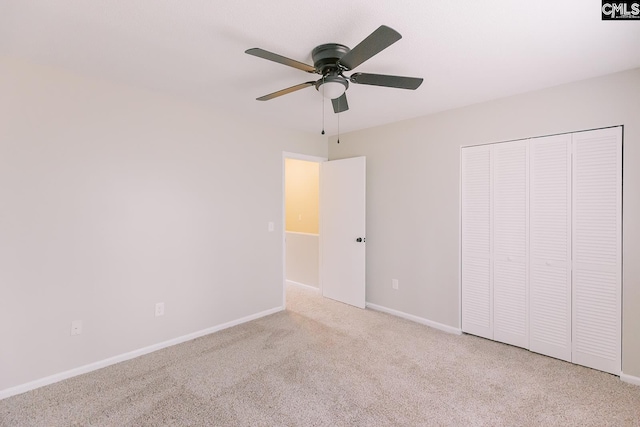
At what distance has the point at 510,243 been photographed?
2.96m

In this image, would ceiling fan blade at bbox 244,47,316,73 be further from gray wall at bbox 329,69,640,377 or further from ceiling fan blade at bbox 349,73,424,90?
gray wall at bbox 329,69,640,377

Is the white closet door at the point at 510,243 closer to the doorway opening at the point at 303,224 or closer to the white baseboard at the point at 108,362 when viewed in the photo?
the doorway opening at the point at 303,224

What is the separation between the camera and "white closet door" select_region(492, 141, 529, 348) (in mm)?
2873

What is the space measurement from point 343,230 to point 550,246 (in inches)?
88.9

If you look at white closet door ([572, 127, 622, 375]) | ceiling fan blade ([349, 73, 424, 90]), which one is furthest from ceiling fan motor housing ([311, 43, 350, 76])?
white closet door ([572, 127, 622, 375])

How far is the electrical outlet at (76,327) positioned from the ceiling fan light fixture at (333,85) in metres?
2.56

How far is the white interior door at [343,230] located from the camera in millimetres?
4051

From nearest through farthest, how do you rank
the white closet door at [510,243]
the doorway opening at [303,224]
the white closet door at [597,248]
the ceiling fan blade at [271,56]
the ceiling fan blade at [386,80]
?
1. the ceiling fan blade at [271,56]
2. the ceiling fan blade at [386,80]
3. the white closet door at [597,248]
4. the white closet door at [510,243]
5. the doorway opening at [303,224]

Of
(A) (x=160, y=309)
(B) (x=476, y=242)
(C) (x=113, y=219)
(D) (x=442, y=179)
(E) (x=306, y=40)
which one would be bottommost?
(A) (x=160, y=309)

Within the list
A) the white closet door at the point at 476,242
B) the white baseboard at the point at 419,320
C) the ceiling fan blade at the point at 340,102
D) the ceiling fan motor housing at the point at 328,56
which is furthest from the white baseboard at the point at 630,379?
the ceiling fan motor housing at the point at 328,56

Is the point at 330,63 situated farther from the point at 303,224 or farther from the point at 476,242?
the point at 303,224

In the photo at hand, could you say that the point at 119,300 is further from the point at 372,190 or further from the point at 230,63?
the point at 372,190

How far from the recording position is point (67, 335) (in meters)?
2.42

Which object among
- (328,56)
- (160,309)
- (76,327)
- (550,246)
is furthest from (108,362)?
(550,246)
